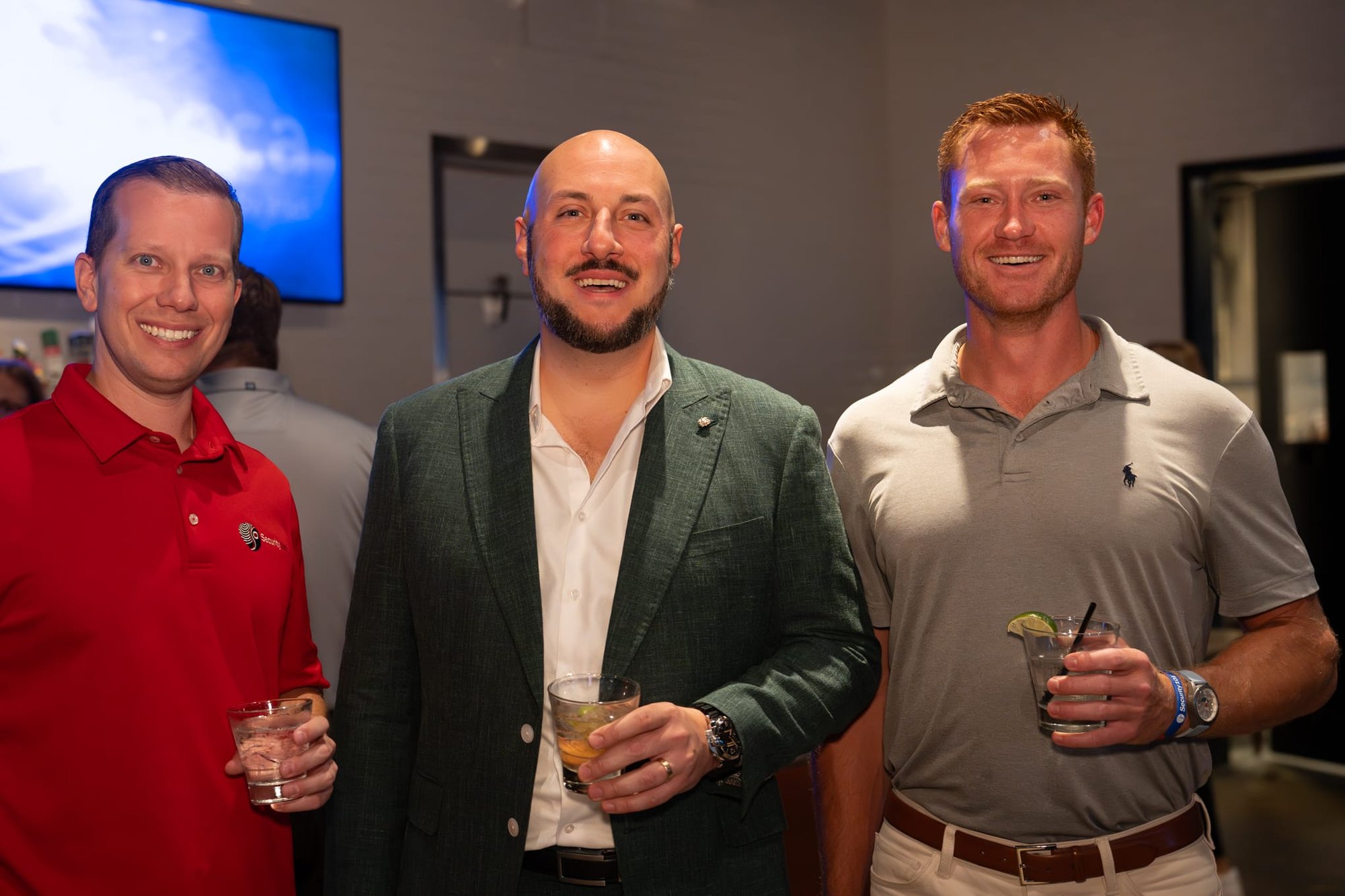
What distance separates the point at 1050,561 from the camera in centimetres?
189

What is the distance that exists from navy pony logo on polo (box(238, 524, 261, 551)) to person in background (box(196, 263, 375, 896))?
1260 mm

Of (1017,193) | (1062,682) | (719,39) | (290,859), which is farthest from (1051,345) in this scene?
(719,39)

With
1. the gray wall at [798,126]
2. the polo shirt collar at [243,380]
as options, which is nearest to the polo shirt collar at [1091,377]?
the polo shirt collar at [243,380]

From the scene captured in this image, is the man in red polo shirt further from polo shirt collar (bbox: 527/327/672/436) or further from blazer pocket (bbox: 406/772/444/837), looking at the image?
polo shirt collar (bbox: 527/327/672/436)

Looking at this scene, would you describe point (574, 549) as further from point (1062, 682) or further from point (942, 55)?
point (942, 55)

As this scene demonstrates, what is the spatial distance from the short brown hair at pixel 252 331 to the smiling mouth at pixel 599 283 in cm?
146

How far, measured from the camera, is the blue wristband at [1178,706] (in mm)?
1729

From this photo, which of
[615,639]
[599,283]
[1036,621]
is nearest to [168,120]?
[599,283]

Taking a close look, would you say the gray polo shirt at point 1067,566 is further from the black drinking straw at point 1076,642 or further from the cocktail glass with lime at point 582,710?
the cocktail glass with lime at point 582,710

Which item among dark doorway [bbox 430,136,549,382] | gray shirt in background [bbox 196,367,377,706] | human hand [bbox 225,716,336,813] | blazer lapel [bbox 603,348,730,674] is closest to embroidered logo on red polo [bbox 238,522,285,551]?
human hand [bbox 225,716,336,813]

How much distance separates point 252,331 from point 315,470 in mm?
408

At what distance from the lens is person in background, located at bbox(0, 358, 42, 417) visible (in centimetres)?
363

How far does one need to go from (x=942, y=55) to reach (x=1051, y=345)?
5000 millimetres

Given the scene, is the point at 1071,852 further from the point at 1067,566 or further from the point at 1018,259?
the point at 1018,259
